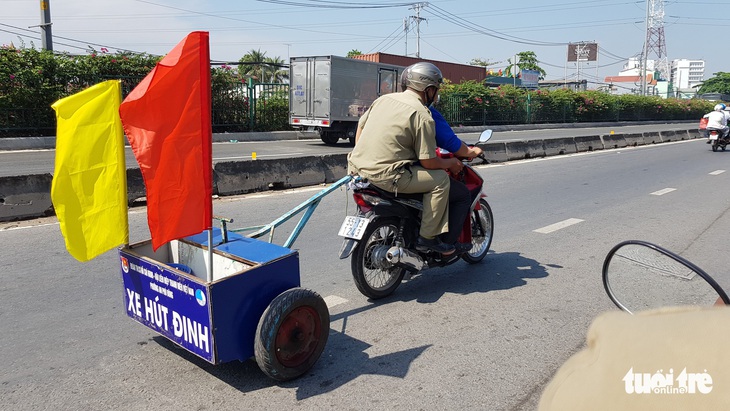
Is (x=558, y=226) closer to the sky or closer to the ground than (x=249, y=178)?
closer to the ground

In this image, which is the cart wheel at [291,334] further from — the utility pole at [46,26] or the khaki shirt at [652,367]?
the utility pole at [46,26]

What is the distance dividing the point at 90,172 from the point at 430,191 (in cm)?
247

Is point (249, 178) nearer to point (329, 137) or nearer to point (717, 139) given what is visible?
point (329, 137)

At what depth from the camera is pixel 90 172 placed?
341 centimetres

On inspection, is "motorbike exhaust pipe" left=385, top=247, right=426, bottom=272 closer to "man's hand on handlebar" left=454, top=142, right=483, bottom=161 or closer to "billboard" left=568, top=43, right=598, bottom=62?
"man's hand on handlebar" left=454, top=142, right=483, bottom=161

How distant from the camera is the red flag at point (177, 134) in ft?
9.89

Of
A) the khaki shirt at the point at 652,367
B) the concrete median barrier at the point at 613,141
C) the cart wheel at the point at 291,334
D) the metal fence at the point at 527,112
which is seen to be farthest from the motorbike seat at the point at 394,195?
the metal fence at the point at 527,112

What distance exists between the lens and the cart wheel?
3273 mm

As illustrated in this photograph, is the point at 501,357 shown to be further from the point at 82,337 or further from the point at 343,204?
the point at 343,204

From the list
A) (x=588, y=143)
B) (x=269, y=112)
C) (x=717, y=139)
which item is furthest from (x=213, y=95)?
(x=717, y=139)

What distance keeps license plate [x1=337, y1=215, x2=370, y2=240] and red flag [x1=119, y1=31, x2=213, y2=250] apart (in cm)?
153

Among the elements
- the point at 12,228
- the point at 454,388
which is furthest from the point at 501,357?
the point at 12,228

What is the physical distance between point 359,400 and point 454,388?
0.56 m

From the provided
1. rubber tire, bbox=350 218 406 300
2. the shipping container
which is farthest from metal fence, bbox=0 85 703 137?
rubber tire, bbox=350 218 406 300
